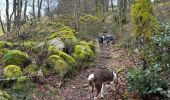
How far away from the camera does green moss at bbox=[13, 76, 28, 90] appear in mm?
11046

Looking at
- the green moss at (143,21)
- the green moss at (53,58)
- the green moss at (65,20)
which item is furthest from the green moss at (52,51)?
the green moss at (65,20)

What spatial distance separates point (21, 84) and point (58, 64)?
2.45 metres

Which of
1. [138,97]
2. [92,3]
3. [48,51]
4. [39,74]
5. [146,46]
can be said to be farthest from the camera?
[92,3]

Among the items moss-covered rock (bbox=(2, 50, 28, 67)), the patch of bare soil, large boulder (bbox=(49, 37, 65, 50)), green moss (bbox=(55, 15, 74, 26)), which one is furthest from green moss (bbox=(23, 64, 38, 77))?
green moss (bbox=(55, 15, 74, 26))

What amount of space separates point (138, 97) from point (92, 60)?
7653mm

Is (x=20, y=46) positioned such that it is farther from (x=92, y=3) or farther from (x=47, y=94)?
(x=92, y=3)

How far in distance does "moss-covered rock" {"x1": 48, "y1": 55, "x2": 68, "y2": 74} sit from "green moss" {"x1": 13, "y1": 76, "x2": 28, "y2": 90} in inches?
A: 77.4

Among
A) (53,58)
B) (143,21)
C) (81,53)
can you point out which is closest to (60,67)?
(53,58)

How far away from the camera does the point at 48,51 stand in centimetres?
1455

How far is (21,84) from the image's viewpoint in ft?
36.7

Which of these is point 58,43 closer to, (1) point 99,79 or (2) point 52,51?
(2) point 52,51

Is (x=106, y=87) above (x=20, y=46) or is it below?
below

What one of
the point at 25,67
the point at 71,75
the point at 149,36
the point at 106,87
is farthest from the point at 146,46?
the point at 25,67

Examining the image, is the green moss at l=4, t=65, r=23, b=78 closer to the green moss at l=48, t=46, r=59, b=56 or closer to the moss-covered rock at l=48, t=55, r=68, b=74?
the moss-covered rock at l=48, t=55, r=68, b=74
